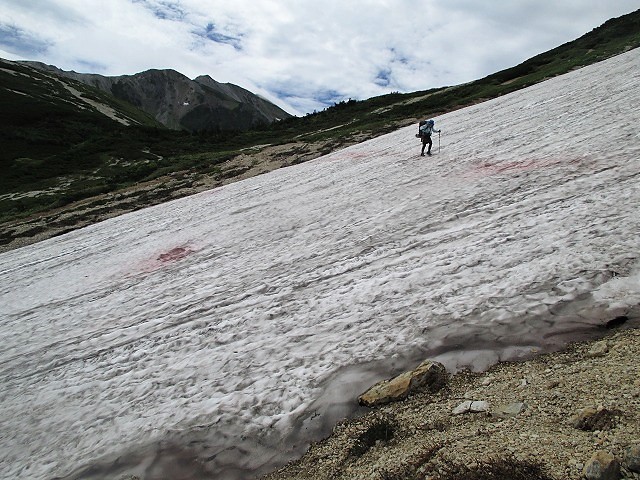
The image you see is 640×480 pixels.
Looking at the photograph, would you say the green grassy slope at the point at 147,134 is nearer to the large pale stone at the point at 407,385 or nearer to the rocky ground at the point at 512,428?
the large pale stone at the point at 407,385

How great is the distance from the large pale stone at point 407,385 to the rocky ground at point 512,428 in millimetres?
109

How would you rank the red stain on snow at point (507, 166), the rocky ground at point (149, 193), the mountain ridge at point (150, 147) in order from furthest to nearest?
the mountain ridge at point (150, 147) < the rocky ground at point (149, 193) < the red stain on snow at point (507, 166)

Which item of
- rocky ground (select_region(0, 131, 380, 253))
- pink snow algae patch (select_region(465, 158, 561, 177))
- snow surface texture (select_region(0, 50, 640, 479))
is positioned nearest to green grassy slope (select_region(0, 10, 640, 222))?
rocky ground (select_region(0, 131, 380, 253))

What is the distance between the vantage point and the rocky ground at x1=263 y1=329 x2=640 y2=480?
12.7 feet

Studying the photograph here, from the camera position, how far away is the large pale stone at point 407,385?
6156 millimetres

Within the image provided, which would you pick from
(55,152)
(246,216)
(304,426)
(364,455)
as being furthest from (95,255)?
(55,152)

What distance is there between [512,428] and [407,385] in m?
1.86

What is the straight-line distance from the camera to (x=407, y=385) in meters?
6.22

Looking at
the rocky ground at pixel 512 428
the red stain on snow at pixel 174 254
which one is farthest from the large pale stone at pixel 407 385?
the red stain on snow at pixel 174 254

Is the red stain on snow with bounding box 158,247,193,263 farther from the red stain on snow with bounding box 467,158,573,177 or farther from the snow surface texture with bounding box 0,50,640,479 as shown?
the red stain on snow with bounding box 467,158,573,177

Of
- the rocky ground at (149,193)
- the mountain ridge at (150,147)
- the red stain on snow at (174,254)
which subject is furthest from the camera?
the mountain ridge at (150,147)

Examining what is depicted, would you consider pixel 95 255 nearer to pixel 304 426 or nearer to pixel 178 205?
pixel 178 205

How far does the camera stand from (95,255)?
842 inches

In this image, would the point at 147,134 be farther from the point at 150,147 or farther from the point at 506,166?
the point at 506,166
